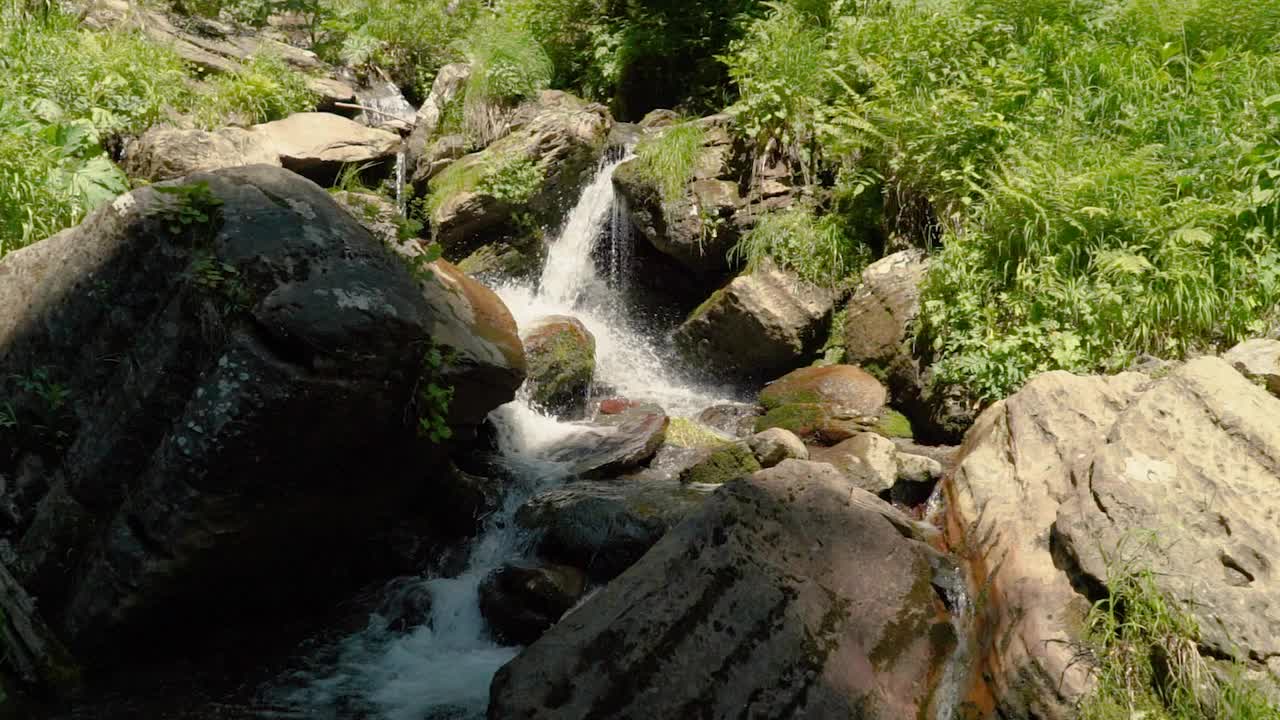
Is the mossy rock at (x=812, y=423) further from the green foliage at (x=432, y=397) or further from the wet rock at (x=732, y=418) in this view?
the green foliage at (x=432, y=397)

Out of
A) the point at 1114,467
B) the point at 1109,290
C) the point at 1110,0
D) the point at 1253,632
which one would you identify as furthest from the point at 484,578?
the point at 1110,0

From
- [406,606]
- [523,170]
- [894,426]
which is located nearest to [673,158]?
[523,170]

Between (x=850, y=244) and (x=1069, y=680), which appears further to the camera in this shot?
(x=850, y=244)

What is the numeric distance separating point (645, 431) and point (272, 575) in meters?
3.38

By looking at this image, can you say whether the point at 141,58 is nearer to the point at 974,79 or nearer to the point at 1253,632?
the point at 974,79

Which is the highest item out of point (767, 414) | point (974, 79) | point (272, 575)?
point (974, 79)

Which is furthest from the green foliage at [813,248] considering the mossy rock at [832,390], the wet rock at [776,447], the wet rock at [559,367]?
the wet rock at [776,447]

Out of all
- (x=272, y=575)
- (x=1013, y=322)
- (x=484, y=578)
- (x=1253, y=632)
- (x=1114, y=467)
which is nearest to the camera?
(x=1253, y=632)

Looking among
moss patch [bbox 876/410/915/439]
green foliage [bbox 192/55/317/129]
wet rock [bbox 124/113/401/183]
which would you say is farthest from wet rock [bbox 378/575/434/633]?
green foliage [bbox 192/55/317/129]

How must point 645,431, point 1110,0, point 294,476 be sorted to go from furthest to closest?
1. point 1110,0
2. point 645,431
3. point 294,476

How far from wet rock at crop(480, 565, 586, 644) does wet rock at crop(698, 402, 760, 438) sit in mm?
2936

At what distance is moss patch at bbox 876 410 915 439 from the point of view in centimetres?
673

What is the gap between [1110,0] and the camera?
7.62 m

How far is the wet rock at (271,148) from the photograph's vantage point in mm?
8570
